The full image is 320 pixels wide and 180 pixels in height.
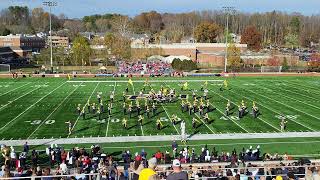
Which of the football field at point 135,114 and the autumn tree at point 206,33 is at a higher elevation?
the autumn tree at point 206,33

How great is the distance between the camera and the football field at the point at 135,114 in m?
23.8

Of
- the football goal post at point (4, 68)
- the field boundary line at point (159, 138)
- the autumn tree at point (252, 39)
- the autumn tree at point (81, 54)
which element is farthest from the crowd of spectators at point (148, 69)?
the autumn tree at point (252, 39)

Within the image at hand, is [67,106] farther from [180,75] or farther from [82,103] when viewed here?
[180,75]

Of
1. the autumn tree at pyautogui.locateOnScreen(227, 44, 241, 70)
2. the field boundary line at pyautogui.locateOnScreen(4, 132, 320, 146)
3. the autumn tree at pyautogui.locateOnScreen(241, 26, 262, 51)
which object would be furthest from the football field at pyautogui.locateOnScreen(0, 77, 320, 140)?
the autumn tree at pyautogui.locateOnScreen(241, 26, 262, 51)

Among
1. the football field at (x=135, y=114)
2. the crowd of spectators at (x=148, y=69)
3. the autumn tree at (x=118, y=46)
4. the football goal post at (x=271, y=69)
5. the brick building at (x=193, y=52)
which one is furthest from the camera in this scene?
the autumn tree at (x=118, y=46)

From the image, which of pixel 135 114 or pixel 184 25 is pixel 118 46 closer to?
pixel 135 114

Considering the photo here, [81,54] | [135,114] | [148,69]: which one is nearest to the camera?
[135,114]

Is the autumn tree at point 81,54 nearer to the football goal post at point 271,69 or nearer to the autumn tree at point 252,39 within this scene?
the football goal post at point 271,69

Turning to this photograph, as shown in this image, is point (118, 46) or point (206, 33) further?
point (206, 33)

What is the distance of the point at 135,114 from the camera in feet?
90.6

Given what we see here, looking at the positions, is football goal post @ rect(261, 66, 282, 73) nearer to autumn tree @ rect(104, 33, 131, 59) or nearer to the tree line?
autumn tree @ rect(104, 33, 131, 59)

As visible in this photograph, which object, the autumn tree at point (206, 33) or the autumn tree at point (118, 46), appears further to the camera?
the autumn tree at point (206, 33)

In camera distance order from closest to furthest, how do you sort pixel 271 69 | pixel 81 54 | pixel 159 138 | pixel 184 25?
pixel 159 138, pixel 271 69, pixel 81 54, pixel 184 25

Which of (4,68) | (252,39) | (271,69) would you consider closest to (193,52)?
(271,69)
